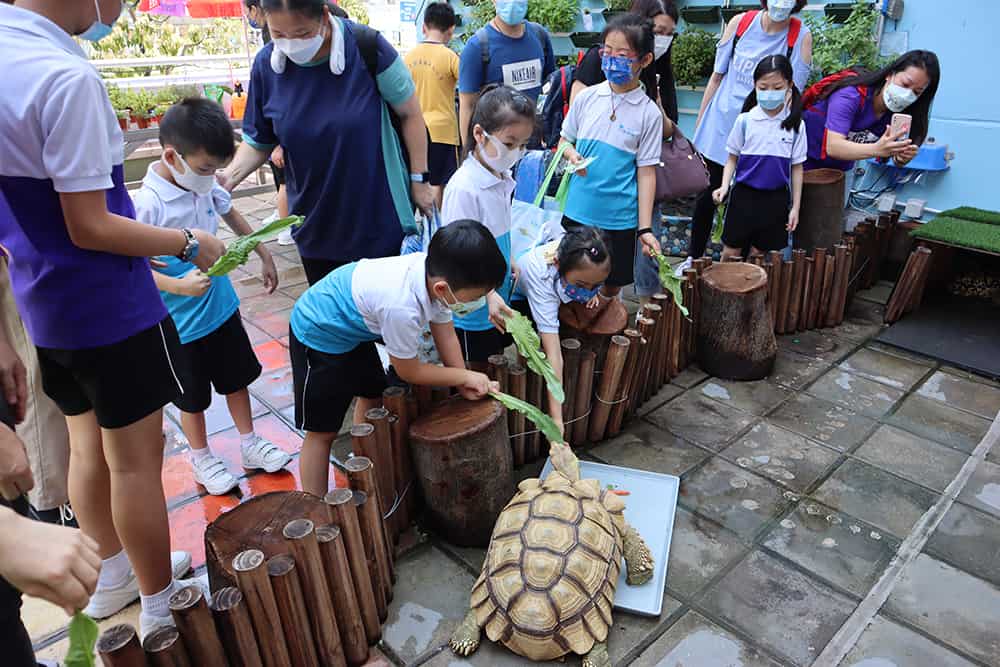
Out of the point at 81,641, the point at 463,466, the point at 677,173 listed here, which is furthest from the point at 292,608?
the point at 677,173

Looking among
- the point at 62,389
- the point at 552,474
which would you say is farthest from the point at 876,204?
the point at 62,389

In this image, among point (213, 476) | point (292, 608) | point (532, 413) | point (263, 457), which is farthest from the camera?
point (263, 457)

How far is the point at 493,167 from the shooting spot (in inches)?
116

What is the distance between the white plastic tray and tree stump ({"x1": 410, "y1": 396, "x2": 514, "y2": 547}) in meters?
0.38

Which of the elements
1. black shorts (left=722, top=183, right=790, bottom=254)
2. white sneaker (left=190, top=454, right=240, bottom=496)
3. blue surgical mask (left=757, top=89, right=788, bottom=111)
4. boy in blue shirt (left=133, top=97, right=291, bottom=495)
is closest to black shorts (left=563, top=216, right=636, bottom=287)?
black shorts (left=722, top=183, right=790, bottom=254)

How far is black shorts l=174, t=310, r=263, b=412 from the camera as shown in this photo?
9.36 ft

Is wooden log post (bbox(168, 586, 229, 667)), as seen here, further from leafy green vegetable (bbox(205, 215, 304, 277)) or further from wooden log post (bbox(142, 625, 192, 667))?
leafy green vegetable (bbox(205, 215, 304, 277))

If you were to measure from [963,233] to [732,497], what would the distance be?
2891 millimetres

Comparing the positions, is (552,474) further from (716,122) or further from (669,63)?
(716,122)

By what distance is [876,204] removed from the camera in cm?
588

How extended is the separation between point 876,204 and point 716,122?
195 centimetres

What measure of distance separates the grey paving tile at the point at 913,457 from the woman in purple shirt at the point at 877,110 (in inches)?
76.8

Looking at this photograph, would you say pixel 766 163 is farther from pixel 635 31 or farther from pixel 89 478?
pixel 89 478

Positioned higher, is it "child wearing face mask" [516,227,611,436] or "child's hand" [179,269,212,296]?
"child's hand" [179,269,212,296]
